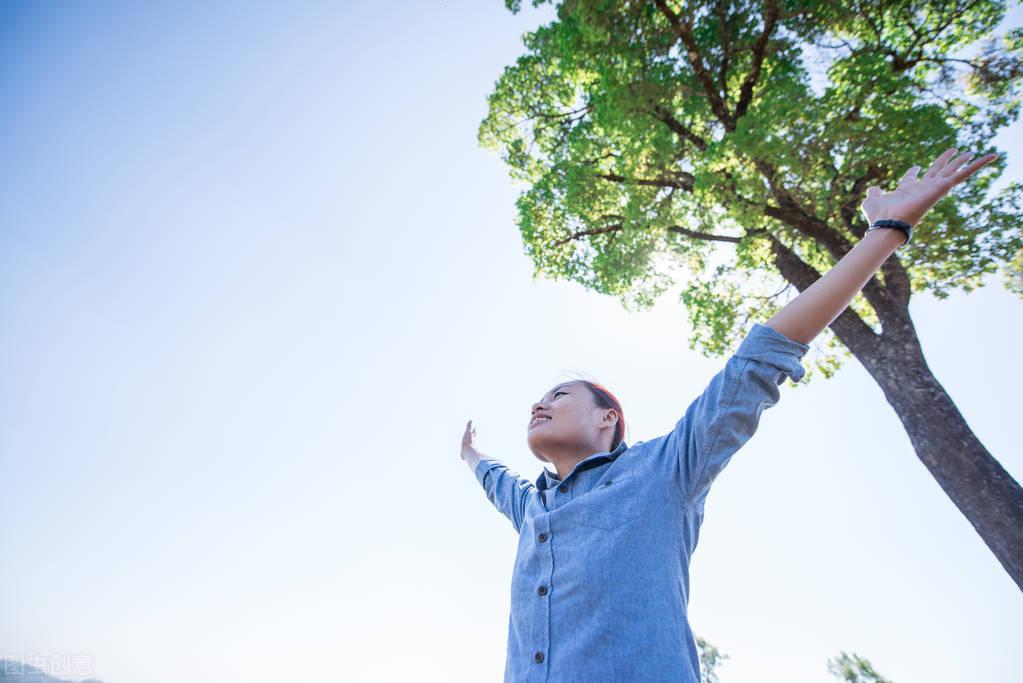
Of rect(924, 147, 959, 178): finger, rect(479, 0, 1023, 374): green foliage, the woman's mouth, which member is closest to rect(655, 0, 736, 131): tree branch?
rect(479, 0, 1023, 374): green foliage

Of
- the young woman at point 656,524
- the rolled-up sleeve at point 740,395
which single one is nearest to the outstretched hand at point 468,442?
the young woman at point 656,524

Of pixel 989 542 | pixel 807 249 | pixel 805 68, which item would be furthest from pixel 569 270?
pixel 989 542

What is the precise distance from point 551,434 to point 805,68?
6.39m

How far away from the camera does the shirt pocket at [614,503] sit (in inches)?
61.6

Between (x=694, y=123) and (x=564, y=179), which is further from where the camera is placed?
(x=564, y=179)

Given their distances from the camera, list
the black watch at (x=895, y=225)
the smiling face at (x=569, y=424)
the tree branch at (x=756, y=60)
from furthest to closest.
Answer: the tree branch at (x=756, y=60) → the smiling face at (x=569, y=424) → the black watch at (x=895, y=225)

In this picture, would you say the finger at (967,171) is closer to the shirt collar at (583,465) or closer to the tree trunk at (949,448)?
the shirt collar at (583,465)

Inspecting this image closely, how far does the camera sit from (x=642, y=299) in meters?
7.90

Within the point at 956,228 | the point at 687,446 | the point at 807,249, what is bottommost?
the point at 687,446

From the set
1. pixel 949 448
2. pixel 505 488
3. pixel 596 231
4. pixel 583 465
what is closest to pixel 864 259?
pixel 583 465

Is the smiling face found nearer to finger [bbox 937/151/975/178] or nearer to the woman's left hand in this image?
the woman's left hand

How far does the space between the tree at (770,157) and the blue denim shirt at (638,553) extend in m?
3.53

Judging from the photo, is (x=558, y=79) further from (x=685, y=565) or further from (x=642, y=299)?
(x=685, y=565)

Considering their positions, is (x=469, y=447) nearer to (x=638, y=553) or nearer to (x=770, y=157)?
(x=638, y=553)
